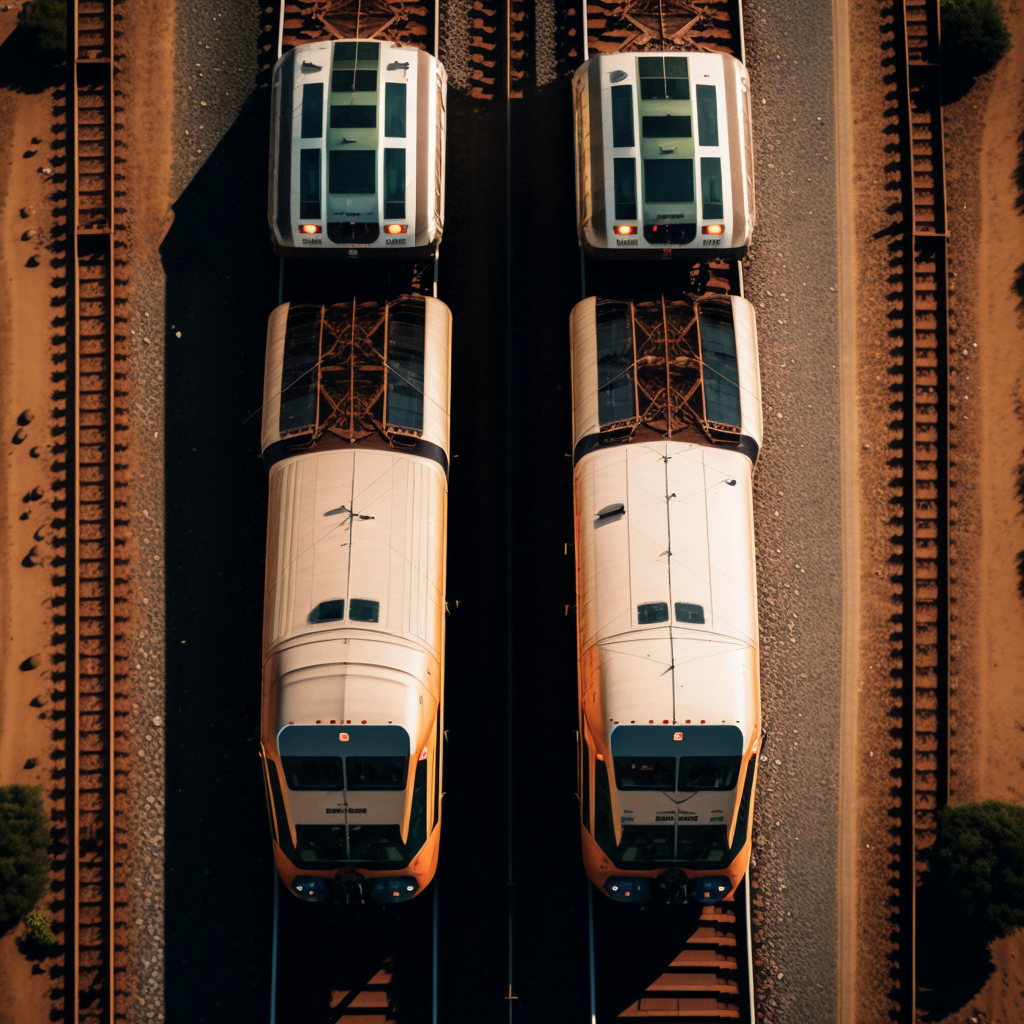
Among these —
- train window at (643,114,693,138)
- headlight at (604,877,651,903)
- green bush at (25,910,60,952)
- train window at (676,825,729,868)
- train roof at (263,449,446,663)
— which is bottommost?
green bush at (25,910,60,952)

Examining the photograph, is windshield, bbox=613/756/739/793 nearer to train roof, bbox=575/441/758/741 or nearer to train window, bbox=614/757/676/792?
train window, bbox=614/757/676/792

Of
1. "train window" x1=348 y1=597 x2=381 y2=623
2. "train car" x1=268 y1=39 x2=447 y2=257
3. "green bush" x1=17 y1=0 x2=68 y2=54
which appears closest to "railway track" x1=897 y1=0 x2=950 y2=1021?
"train car" x1=268 y1=39 x2=447 y2=257

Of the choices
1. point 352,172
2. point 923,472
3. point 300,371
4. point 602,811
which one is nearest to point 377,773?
point 602,811

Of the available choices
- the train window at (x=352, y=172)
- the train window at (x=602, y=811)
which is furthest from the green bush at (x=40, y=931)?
the train window at (x=352, y=172)

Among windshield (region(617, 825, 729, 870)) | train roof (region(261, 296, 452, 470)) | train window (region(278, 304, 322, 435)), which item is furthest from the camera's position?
train window (region(278, 304, 322, 435))

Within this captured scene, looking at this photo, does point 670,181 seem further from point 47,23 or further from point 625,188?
point 47,23

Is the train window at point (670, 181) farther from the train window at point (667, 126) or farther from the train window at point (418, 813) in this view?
the train window at point (418, 813)
